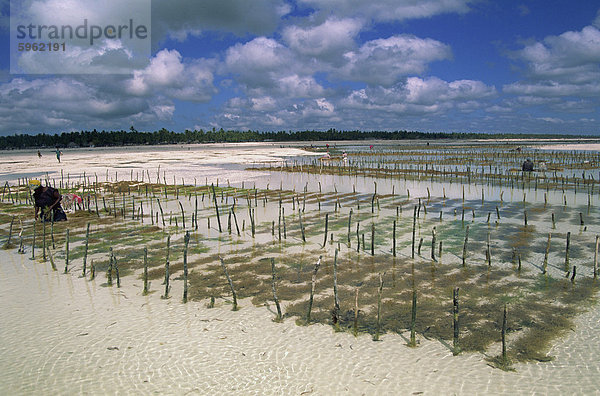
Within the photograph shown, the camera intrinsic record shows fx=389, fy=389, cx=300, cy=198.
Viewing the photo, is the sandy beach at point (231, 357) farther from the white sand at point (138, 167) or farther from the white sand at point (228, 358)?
the white sand at point (138, 167)

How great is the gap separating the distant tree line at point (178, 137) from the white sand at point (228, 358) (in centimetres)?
10986

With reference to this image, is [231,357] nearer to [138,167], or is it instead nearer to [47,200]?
[47,200]

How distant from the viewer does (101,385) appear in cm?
500

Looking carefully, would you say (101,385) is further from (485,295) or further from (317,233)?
(317,233)

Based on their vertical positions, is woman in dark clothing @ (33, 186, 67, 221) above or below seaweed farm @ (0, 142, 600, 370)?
above

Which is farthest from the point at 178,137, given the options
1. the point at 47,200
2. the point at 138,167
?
the point at 47,200

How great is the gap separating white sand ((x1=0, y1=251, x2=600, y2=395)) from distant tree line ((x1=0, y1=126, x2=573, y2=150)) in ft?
360

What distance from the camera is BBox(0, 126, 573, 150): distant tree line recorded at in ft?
340

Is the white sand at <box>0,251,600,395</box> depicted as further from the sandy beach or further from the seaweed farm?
the seaweed farm

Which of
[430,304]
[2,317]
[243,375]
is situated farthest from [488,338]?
[2,317]

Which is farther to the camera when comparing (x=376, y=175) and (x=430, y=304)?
(x=376, y=175)

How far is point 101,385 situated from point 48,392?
61cm

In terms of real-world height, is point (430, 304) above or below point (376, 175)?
below

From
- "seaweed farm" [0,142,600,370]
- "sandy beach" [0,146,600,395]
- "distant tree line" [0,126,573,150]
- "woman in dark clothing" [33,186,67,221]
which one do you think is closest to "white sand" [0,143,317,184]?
"seaweed farm" [0,142,600,370]
